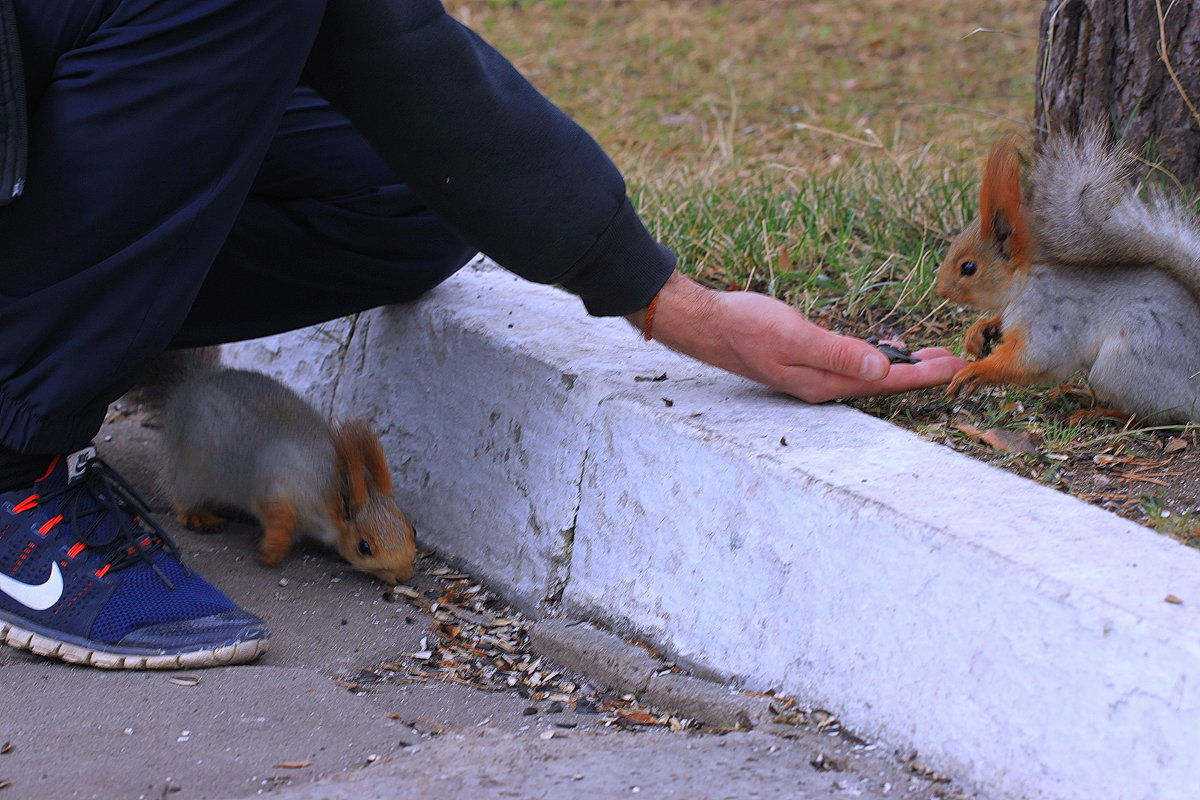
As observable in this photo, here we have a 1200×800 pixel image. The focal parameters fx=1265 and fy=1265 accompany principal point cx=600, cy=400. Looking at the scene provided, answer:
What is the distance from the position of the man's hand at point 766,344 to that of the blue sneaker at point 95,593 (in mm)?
1018

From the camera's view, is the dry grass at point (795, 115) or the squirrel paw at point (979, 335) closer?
the squirrel paw at point (979, 335)

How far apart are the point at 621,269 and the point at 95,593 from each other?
117 cm

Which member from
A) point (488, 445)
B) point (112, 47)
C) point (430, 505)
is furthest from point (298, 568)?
point (112, 47)

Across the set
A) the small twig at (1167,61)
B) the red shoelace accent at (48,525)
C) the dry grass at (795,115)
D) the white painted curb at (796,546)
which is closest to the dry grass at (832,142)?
the dry grass at (795,115)

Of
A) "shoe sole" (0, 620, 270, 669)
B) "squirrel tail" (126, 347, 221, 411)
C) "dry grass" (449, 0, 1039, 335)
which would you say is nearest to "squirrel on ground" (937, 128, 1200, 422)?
"dry grass" (449, 0, 1039, 335)

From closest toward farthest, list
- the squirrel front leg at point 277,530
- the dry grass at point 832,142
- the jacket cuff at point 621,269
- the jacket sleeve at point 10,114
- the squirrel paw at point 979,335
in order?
the jacket sleeve at point 10,114 → the jacket cuff at point 621,269 → the dry grass at point 832,142 → the squirrel paw at point 979,335 → the squirrel front leg at point 277,530

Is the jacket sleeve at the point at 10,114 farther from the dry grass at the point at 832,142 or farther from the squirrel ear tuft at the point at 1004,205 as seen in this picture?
the squirrel ear tuft at the point at 1004,205

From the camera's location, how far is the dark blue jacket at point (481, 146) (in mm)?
2234

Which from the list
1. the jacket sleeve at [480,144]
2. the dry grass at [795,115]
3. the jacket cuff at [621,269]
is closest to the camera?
the jacket sleeve at [480,144]

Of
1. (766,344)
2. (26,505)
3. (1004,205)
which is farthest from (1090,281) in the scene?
(26,505)

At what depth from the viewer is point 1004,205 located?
2.73 metres

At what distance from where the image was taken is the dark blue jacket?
2.23 m

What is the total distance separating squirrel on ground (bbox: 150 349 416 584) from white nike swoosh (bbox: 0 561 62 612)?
0.66 metres

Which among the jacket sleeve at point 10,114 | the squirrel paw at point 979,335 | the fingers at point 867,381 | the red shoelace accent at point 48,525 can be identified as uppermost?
the jacket sleeve at point 10,114
